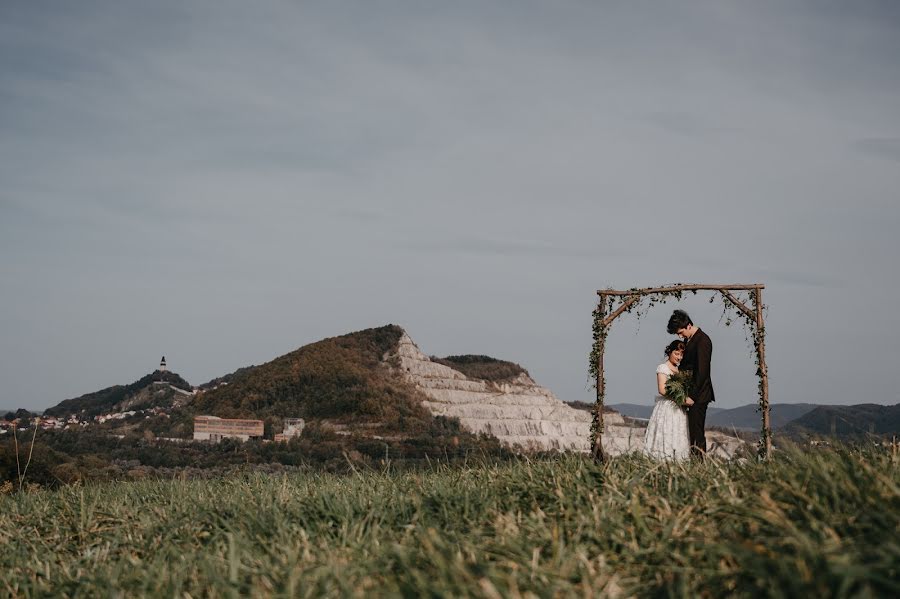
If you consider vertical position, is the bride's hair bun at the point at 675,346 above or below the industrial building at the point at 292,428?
above

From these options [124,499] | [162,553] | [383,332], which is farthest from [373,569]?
[383,332]

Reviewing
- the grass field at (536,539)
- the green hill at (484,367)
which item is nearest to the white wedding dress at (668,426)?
the grass field at (536,539)

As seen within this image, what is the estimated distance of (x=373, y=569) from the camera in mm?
3867

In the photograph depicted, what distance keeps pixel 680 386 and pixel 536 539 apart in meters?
8.95

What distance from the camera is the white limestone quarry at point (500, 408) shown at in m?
71.1

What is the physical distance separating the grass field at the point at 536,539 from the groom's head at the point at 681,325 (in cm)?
650

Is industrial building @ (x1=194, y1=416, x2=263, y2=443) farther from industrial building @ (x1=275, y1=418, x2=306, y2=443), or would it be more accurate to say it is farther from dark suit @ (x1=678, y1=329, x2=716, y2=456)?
dark suit @ (x1=678, y1=329, x2=716, y2=456)

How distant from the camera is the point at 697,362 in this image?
12484 millimetres

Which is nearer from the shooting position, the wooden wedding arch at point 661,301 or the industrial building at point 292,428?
the wooden wedding arch at point 661,301

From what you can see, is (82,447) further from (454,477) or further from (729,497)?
(729,497)

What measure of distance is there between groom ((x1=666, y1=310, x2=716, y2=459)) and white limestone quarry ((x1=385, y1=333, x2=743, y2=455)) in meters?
56.1

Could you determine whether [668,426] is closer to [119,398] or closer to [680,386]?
[680,386]

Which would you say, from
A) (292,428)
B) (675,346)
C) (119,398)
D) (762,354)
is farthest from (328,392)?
(675,346)

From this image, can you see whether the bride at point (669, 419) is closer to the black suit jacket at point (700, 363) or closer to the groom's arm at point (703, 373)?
the black suit jacket at point (700, 363)
